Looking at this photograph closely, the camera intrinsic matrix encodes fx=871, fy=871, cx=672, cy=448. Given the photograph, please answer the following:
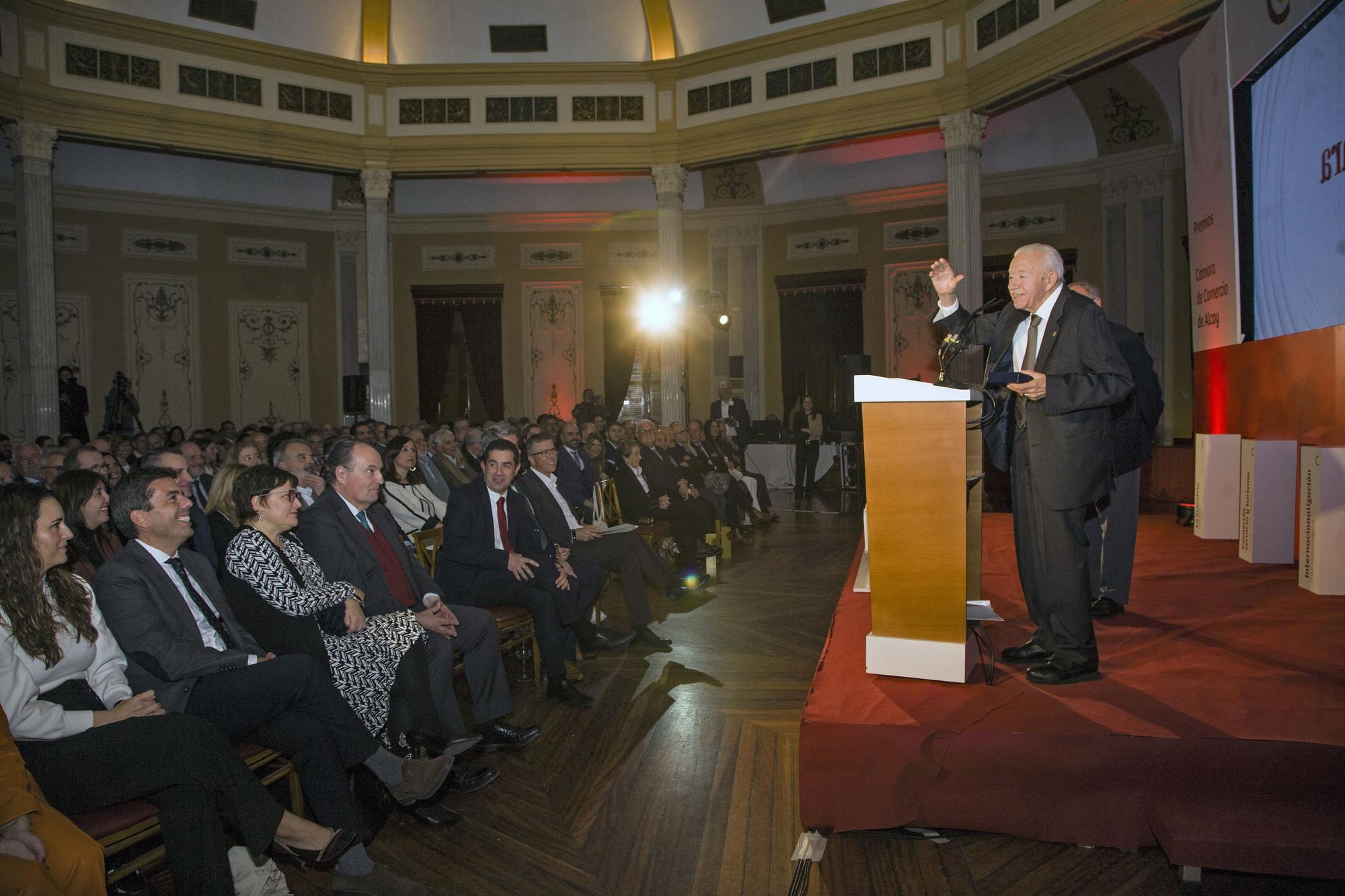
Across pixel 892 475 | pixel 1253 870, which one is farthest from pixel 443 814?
pixel 1253 870

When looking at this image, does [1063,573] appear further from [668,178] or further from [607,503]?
[668,178]

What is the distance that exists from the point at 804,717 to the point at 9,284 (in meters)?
11.2

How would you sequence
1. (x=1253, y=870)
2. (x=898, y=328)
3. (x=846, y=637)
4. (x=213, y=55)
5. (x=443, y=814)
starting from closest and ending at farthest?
(x=1253, y=870) → (x=443, y=814) → (x=846, y=637) → (x=213, y=55) → (x=898, y=328)

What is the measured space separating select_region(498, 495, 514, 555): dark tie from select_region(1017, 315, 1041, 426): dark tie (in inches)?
85.8

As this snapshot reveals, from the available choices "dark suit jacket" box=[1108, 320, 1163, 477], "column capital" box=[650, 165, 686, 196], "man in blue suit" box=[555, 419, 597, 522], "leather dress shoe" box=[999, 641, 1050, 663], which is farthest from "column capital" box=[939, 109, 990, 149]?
"leather dress shoe" box=[999, 641, 1050, 663]

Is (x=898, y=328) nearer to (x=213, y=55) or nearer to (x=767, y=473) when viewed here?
(x=767, y=473)

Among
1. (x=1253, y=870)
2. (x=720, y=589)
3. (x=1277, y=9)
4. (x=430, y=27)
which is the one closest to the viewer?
(x=1253, y=870)

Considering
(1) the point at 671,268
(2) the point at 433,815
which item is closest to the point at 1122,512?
(2) the point at 433,815

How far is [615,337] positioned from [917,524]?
10.8 metres

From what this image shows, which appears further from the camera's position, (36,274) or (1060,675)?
(36,274)

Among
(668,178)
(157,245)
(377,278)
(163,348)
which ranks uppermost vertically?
(668,178)

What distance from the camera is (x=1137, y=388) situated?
329cm

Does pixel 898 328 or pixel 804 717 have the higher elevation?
pixel 898 328

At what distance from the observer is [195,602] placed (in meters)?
2.48
